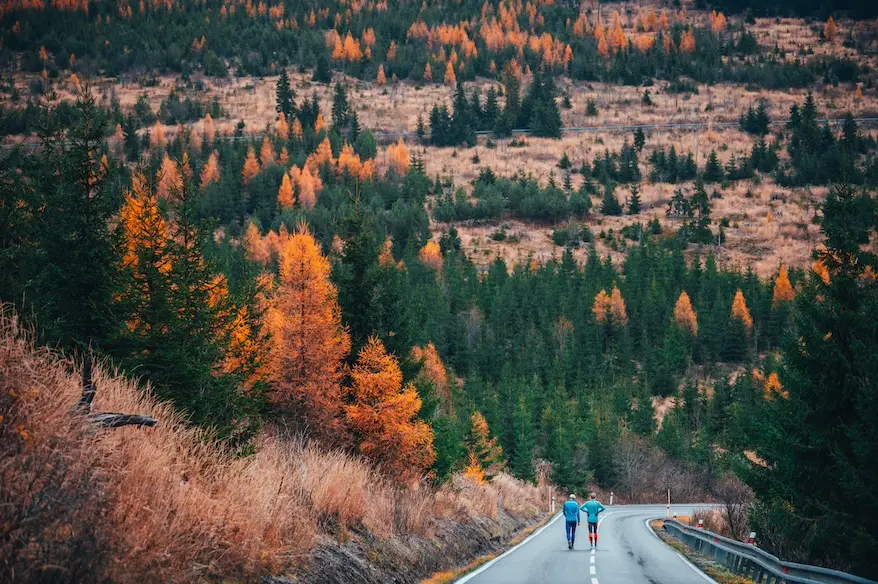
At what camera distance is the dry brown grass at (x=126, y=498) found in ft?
19.2

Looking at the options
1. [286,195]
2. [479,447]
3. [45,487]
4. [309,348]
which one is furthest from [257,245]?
[45,487]

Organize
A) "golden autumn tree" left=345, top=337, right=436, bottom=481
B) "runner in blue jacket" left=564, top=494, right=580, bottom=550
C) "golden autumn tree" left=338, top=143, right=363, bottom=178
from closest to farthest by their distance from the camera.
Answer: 1. "runner in blue jacket" left=564, top=494, right=580, bottom=550
2. "golden autumn tree" left=345, top=337, right=436, bottom=481
3. "golden autumn tree" left=338, top=143, right=363, bottom=178

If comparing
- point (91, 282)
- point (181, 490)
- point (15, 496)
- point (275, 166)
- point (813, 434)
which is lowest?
point (275, 166)

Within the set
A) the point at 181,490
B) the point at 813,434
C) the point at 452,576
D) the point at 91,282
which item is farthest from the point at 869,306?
the point at 91,282

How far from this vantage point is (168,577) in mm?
6965

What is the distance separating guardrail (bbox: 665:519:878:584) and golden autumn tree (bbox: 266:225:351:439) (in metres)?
13.3

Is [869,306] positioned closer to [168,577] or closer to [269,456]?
[269,456]

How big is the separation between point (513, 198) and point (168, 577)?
Answer: 191 m

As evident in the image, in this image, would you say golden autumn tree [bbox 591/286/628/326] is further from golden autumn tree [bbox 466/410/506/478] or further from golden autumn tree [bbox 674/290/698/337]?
golden autumn tree [bbox 466/410/506/478]

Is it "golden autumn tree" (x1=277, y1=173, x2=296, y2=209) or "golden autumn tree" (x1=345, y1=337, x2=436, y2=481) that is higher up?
"golden autumn tree" (x1=345, y1=337, x2=436, y2=481)

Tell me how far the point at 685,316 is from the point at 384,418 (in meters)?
109

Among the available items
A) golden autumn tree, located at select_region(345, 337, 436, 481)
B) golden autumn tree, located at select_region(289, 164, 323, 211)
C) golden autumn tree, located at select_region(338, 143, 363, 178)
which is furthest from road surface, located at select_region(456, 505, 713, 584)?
golden autumn tree, located at select_region(338, 143, 363, 178)

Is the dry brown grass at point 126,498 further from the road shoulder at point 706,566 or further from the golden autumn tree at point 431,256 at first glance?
the golden autumn tree at point 431,256

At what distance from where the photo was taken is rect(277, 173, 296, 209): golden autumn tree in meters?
166
